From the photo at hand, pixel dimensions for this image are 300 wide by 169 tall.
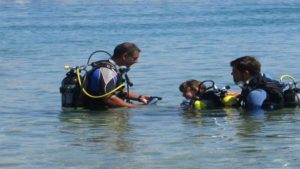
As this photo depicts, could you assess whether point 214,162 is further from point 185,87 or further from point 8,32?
point 8,32

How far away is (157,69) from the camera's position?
18.7 meters

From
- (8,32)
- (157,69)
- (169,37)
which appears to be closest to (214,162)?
(157,69)

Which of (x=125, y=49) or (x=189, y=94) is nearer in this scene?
(x=125, y=49)

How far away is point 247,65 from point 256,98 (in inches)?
14.5

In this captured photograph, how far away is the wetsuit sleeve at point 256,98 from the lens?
397 inches

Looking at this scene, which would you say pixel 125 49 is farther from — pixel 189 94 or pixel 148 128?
pixel 148 128

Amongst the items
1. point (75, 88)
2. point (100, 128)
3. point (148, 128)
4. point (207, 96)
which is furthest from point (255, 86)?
point (75, 88)

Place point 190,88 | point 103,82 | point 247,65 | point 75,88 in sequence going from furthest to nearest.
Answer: point 75,88 < point 190,88 < point 103,82 < point 247,65

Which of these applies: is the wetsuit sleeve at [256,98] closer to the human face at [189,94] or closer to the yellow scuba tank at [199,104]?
the yellow scuba tank at [199,104]

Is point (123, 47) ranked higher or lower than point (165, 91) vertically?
higher

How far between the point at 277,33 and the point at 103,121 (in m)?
24.9

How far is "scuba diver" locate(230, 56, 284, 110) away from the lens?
10055 mm

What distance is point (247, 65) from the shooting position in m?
10.0

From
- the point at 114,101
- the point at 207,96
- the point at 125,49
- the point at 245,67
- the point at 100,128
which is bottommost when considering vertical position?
the point at 100,128
